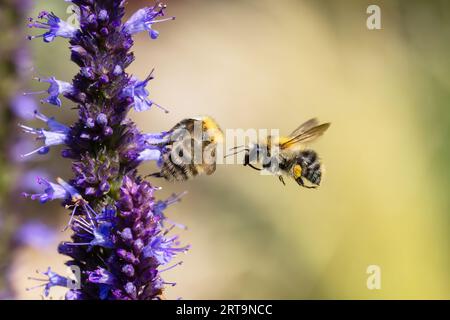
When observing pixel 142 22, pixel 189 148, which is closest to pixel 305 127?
pixel 189 148

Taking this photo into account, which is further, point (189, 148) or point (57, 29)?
point (189, 148)

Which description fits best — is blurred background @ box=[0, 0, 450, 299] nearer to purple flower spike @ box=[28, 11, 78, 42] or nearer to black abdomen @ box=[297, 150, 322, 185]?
black abdomen @ box=[297, 150, 322, 185]

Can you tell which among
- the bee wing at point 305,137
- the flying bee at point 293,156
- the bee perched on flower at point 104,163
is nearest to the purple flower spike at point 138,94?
the bee perched on flower at point 104,163

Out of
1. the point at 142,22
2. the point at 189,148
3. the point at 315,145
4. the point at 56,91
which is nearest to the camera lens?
the point at 56,91

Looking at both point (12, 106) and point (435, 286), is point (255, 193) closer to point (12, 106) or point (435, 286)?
point (435, 286)

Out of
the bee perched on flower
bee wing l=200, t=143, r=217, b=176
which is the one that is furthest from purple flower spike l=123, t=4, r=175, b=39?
bee wing l=200, t=143, r=217, b=176

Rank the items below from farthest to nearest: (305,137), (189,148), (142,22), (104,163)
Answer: (305,137)
(189,148)
(142,22)
(104,163)

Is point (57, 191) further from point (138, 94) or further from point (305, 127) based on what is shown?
point (305, 127)

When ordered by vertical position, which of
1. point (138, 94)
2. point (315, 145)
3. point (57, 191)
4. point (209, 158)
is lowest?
point (57, 191)
